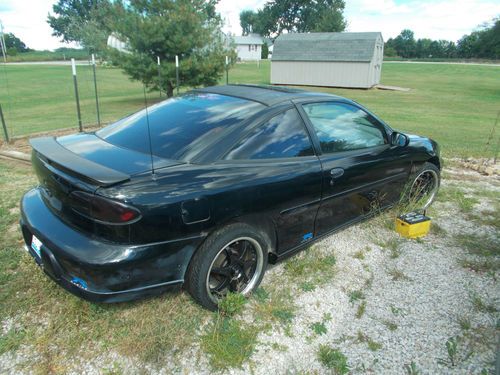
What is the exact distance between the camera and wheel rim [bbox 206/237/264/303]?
2.59 meters

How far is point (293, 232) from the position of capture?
292 cm

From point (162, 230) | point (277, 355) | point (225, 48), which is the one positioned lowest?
point (277, 355)

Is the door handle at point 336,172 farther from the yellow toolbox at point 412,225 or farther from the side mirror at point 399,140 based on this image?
the yellow toolbox at point 412,225

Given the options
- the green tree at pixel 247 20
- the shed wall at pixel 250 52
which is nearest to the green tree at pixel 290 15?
the green tree at pixel 247 20

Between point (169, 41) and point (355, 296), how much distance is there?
14.5m

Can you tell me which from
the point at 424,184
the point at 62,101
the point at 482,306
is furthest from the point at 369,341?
the point at 62,101

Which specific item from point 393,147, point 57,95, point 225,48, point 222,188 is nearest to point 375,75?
point 225,48

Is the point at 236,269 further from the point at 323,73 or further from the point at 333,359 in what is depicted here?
the point at 323,73

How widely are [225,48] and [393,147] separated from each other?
14322mm

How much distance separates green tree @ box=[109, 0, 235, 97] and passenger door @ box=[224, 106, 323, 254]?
523 inches

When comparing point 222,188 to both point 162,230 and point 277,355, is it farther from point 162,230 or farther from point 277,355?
point 277,355

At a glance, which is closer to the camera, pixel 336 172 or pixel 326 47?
pixel 336 172

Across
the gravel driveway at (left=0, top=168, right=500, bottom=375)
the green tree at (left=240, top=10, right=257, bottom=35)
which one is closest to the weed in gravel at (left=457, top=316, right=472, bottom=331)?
the gravel driveway at (left=0, top=168, right=500, bottom=375)

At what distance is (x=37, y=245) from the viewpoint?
7.93ft
